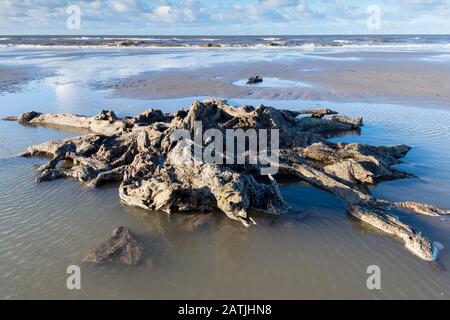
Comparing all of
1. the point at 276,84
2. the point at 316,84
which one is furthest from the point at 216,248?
the point at 316,84

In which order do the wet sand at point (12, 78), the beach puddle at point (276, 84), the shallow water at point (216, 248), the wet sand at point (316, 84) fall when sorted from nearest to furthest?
the shallow water at point (216, 248) < the wet sand at point (316, 84) < the beach puddle at point (276, 84) < the wet sand at point (12, 78)

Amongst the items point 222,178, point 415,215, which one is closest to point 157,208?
point 222,178

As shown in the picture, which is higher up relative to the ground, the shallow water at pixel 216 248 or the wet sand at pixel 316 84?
the wet sand at pixel 316 84

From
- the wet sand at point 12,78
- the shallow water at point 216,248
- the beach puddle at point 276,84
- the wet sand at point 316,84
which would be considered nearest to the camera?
the shallow water at point 216,248

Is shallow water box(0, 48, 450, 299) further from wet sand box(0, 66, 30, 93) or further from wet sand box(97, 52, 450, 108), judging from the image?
wet sand box(0, 66, 30, 93)

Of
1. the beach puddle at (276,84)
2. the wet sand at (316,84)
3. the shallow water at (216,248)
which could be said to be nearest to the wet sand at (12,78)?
the wet sand at (316,84)

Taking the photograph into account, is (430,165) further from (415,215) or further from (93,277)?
(93,277)

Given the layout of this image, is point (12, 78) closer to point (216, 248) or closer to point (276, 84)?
point (276, 84)

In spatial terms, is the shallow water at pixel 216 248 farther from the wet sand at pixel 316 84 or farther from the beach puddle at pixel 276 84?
the beach puddle at pixel 276 84
